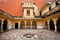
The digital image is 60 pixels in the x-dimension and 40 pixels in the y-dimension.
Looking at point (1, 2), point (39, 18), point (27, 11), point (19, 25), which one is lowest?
point (19, 25)

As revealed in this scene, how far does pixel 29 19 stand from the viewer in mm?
26297

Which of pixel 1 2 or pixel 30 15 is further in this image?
pixel 1 2

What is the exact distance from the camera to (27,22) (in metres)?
27.5

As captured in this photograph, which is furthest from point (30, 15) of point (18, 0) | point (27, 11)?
point (18, 0)

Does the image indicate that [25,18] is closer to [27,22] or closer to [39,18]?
[27,22]

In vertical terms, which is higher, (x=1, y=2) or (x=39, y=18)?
(x=1, y=2)

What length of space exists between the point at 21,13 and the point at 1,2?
6509 mm

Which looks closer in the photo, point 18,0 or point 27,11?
point 27,11

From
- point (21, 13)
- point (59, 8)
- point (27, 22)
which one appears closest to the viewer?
point (59, 8)

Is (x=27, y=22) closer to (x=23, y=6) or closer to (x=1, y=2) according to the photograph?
(x=23, y=6)

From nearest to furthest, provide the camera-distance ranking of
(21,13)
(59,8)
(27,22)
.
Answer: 1. (59,8)
2. (27,22)
3. (21,13)

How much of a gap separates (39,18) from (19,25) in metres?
5.00

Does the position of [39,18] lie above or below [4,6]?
below

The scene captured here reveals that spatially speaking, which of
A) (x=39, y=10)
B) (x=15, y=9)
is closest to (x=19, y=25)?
(x=15, y=9)
